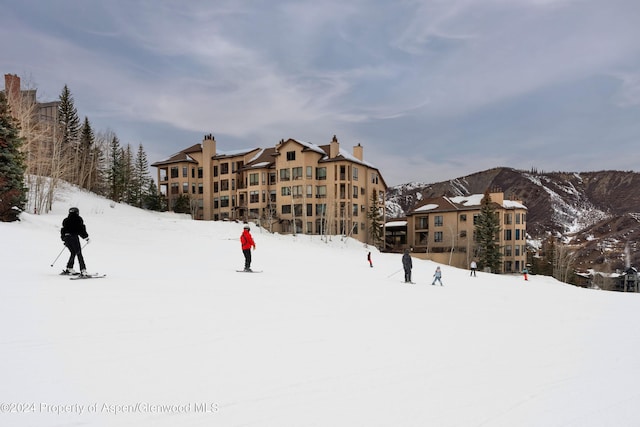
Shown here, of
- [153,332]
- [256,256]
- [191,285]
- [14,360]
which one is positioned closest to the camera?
[14,360]

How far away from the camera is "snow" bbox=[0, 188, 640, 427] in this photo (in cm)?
410

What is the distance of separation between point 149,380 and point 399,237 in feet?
221

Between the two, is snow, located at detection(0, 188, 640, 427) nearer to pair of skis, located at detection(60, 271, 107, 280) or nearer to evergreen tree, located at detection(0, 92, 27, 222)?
pair of skis, located at detection(60, 271, 107, 280)

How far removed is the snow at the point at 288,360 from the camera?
13.5 ft

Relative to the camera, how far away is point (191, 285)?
11.7 m

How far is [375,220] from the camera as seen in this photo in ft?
184

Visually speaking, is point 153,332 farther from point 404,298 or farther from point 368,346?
point 404,298

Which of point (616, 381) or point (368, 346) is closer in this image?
point (616, 381)

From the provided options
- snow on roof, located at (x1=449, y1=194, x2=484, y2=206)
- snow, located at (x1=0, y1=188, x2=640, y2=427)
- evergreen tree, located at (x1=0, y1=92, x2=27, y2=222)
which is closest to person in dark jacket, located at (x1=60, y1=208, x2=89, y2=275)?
snow, located at (x1=0, y1=188, x2=640, y2=427)

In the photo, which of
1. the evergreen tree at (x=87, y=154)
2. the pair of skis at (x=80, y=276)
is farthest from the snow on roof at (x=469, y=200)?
the pair of skis at (x=80, y=276)

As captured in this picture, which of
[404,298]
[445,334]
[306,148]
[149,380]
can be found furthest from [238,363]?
[306,148]

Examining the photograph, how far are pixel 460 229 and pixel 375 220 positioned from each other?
14.8 metres

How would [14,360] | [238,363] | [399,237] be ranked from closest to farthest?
[14,360] → [238,363] → [399,237]

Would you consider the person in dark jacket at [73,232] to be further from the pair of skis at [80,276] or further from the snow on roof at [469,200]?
the snow on roof at [469,200]
